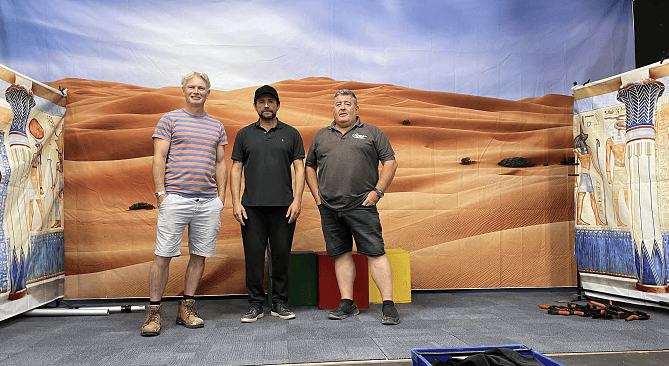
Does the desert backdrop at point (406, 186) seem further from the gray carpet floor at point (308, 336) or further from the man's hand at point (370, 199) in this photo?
the man's hand at point (370, 199)

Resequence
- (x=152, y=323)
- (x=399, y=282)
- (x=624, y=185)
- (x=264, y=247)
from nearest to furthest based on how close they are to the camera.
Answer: (x=152, y=323) < (x=264, y=247) < (x=624, y=185) < (x=399, y=282)

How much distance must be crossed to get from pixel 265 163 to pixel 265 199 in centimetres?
23

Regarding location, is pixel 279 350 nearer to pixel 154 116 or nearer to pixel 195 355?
pixel 195 355

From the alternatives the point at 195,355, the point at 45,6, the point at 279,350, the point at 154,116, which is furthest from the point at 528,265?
the point at 45,6

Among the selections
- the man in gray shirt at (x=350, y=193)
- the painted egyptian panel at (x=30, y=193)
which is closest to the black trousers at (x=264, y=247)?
the man in gray shirt at (x=350, y=193)

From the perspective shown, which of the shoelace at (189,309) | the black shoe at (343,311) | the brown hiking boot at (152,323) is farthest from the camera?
the black shoe at (343,311)

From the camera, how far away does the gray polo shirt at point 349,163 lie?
117 inches

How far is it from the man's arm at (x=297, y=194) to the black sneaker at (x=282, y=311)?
55 centimetres

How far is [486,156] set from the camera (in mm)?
4012

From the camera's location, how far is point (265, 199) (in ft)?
9.67

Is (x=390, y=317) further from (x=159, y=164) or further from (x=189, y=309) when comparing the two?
(x=159, y=164)

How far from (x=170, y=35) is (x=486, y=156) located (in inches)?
111

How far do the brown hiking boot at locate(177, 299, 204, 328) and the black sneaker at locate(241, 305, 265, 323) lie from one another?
0.27 metres

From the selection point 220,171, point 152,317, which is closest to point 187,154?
point 220,171
